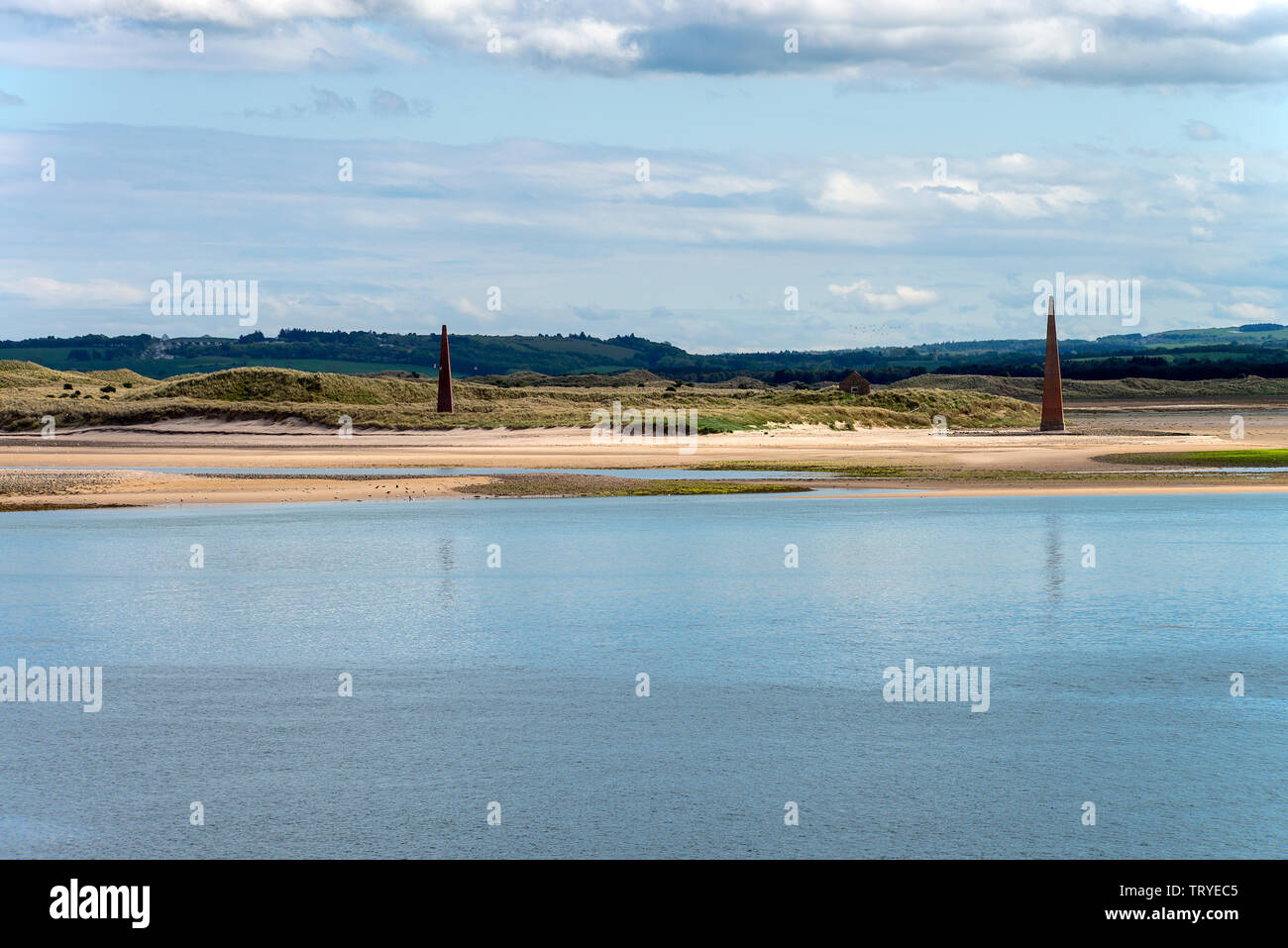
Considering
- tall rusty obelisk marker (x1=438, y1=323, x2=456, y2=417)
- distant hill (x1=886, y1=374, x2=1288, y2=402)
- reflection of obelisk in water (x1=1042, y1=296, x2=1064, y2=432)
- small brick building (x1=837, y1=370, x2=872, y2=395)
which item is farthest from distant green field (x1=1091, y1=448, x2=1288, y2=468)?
distant hill (x1=886, y1=374, x2=1288, y2=402)

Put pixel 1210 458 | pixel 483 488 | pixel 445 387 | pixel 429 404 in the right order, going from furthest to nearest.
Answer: pixel 429 404 < pixel 445 387 < pixel 1210 458 < pixel 483 488

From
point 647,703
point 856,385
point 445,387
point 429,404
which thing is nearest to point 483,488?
point 647,703

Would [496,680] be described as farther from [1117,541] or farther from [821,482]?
[821,482]

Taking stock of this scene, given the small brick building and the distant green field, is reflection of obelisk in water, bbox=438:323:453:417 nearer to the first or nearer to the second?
the small brick building

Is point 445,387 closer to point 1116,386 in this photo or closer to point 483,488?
point 483,488
